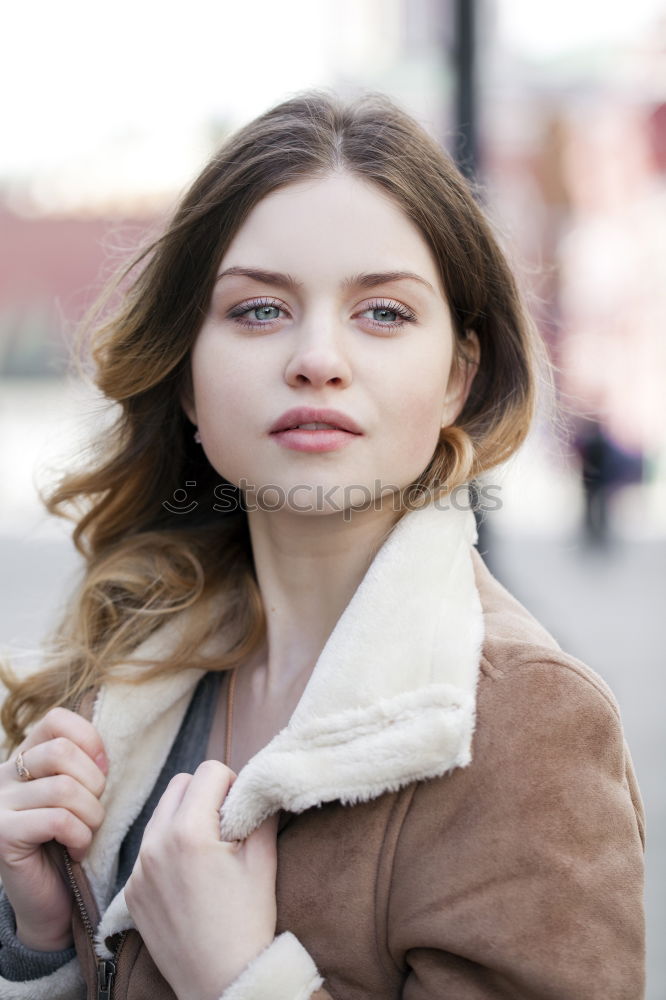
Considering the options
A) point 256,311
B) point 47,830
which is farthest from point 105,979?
point 256,311

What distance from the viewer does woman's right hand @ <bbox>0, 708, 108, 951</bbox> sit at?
1541mm

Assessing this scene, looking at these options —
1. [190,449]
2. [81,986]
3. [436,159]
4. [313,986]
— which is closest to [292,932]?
[313,986]

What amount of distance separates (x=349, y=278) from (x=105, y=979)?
1064 millimetres

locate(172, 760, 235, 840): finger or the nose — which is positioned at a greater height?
the nose

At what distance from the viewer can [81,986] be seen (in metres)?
1.63

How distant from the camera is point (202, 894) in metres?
1.31

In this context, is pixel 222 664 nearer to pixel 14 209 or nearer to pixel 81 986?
pixel 81 986

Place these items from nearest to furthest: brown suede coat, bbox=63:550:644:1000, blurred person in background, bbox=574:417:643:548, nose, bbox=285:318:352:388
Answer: brown suede coat, bbox=63:550:644:1000, nose, bbox=285:318:352:388, blurred person in background, bbox=574:417:643:548

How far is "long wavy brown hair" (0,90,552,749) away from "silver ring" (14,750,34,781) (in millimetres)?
187

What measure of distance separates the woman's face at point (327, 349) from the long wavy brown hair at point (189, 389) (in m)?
0.05

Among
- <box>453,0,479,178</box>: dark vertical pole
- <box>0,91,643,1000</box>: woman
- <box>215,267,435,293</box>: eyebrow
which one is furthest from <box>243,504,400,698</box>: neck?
<box>453,0,479,178</box>: dark vertical pole

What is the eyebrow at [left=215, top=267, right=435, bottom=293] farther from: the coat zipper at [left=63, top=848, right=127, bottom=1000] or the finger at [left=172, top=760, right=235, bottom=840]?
the coat zipper at [left=63, top=848, right=127, bottom=1000]

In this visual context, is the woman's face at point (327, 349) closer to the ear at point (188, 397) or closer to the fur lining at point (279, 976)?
the ear at point (188, 397)

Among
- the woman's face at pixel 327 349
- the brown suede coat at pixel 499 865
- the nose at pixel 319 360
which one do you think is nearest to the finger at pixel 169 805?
the brown suede coat at pixel 499 865
